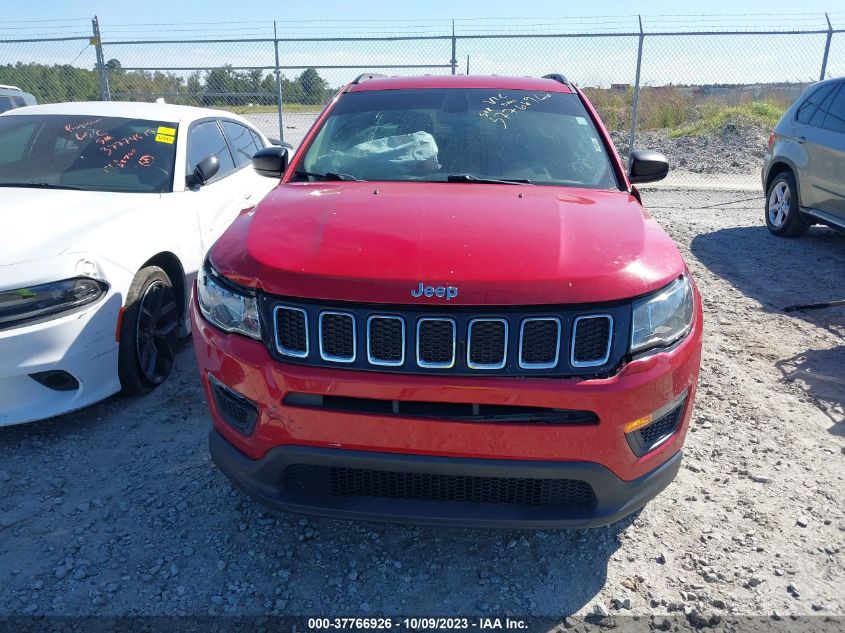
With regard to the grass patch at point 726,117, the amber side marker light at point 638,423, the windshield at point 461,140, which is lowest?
the grass patch at point 726,117

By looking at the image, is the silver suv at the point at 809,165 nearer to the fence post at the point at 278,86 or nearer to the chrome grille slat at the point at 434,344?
the chrome grille slat at the point at 434,344

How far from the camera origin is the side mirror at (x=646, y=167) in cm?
359

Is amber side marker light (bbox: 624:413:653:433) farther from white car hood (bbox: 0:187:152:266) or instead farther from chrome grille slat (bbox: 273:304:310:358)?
white car hood (bbox: 0:187:152:266)

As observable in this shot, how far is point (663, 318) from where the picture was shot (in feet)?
7.37

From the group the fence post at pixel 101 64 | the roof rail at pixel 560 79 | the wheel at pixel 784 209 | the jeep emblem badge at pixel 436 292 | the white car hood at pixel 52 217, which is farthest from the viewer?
the fence post at pixel 101 64

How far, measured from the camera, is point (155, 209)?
400cm

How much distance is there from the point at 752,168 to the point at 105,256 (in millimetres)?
12671

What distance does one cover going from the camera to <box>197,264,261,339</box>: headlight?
2.29m

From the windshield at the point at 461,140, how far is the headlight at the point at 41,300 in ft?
4.04

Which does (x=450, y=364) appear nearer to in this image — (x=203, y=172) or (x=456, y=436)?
(x=456, y=436)

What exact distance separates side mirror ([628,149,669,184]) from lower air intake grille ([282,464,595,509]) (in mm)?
1972

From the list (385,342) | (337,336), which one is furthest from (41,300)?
(385,342)

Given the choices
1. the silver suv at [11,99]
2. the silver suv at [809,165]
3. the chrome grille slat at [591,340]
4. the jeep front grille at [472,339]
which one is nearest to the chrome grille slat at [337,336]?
the jeep front grille at [472,339]

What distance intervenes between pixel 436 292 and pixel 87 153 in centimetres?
344
